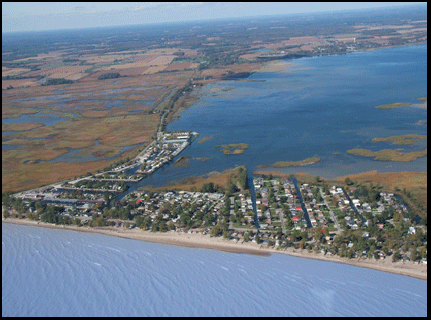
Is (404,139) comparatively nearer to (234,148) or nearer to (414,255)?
(234,148)

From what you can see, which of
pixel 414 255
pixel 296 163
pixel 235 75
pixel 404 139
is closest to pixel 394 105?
pixel 404 139

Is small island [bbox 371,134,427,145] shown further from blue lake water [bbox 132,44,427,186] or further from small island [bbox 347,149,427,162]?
small island [bbox 347,149,427,162]

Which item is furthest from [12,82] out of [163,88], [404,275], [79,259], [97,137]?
[404,275]

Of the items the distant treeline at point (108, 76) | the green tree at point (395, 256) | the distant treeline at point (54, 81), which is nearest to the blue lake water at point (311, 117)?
the green tree at point (395, 256)

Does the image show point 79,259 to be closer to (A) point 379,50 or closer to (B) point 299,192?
(B) point 299,192

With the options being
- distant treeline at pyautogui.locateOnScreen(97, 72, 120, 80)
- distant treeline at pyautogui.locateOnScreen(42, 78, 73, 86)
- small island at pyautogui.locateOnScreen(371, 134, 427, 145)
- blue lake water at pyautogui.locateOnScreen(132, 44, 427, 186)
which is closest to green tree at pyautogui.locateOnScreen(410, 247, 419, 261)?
blue lake water at pyautogui.locateOnScreen(132, 44, 427, 186)
